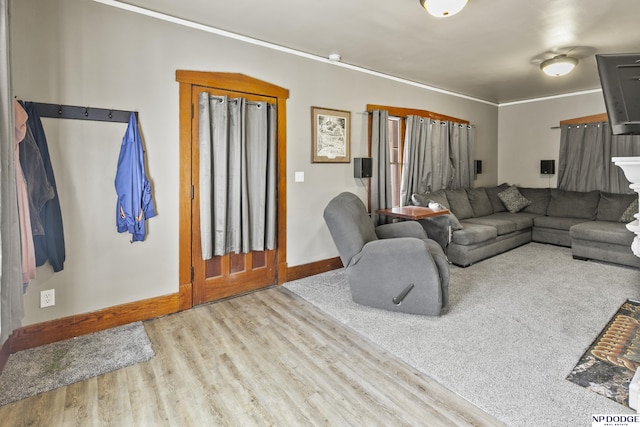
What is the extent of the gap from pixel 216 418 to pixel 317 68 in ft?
11.4

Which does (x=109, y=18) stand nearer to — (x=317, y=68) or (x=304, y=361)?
(x=317, y=68)

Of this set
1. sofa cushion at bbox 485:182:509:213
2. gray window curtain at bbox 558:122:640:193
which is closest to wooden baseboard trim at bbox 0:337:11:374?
sofa cushion at bbox 485:182:509:213

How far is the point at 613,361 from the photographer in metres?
2.07

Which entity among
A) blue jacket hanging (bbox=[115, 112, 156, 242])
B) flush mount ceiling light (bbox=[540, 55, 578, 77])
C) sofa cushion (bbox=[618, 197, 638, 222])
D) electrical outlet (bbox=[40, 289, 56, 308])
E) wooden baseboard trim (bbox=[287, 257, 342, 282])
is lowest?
wooden baseboard trim (bbox=[287, 257, 342, 282])

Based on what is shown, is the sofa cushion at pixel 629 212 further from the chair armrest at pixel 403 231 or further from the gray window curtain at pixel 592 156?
the chair armrest at pixel 403 231

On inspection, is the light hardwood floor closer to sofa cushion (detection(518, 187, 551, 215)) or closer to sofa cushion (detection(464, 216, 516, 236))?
sofa cushion (detection(464, 216, 516, 236))

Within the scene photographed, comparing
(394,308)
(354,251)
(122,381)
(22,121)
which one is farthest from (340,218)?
(22,121)

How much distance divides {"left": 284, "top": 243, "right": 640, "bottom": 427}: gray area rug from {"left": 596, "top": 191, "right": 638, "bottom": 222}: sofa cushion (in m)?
1.15

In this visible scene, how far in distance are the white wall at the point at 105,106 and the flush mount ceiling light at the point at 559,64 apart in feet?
10.1

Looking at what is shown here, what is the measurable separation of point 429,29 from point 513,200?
12.7 ft

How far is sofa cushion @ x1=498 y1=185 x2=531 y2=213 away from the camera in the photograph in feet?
18.8

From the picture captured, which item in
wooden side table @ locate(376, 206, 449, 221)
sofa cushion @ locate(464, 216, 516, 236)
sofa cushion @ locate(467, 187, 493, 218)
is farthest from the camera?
sofa cushion @ locate(467, 187, 493, 218)

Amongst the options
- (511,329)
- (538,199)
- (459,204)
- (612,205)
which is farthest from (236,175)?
(612,205)

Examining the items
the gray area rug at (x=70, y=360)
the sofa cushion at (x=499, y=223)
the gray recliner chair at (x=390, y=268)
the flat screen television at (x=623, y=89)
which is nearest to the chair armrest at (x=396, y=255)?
the gray recliner chair at (x=390, y=268)
